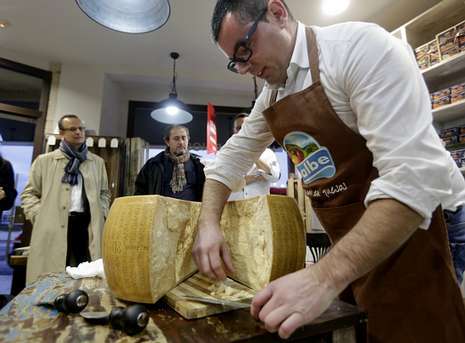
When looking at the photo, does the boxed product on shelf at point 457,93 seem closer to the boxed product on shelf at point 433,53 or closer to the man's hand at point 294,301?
the boxed product on shelf at point 433,53

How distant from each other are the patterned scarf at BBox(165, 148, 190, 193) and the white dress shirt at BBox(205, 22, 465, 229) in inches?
68.9

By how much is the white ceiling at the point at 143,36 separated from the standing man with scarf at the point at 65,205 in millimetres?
1049

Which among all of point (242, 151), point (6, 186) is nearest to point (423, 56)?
point (242, 151)

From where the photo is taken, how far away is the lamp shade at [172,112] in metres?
3.28

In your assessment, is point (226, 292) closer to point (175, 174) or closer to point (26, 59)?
point (175, 174)

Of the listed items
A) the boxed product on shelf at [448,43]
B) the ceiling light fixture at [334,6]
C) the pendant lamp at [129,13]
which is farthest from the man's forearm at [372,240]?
the ceiling light fixture at [334,6]

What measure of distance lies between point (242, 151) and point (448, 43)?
6.31ft

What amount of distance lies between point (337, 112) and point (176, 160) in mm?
1920

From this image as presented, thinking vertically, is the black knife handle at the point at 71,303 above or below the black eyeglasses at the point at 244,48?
below

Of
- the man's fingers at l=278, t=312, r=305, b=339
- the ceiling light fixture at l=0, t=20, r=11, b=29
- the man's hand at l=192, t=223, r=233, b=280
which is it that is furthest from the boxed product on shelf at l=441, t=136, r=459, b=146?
the ceiling light fixture at l=0, t=20, r=11, b=29

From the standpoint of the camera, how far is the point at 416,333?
580 mm

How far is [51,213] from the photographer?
2195 millimetres

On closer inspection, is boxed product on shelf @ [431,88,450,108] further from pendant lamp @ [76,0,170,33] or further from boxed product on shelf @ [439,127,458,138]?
pendant lamp @ [76,0,170,33]

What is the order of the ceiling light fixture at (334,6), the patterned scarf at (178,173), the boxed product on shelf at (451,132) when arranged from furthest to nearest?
1. the ceiling light fixture at (334,6)
2. the patterned scarf at (178,173)
3. the boxed product on shelf at (451,132)
